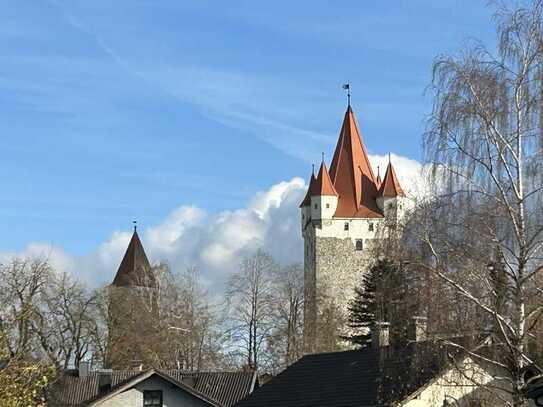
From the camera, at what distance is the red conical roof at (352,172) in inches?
4550

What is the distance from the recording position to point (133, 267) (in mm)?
108188

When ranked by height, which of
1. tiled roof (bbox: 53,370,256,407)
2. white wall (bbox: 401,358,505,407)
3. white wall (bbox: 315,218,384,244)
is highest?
white wall (bbox: 315,218,384,244)

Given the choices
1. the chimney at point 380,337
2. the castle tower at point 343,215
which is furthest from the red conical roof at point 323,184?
the chimney at point 380,337

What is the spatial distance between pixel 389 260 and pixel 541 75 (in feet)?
15.9

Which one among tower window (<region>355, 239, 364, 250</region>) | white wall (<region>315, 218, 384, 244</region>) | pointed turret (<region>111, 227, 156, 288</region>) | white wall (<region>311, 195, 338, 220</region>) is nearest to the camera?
pointed turret (<region>111, 227, 156, 288</region>)

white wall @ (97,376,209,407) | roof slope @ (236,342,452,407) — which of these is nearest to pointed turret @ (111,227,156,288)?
white wall @ (97,376,209,407)

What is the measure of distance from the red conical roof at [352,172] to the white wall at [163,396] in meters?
69.7

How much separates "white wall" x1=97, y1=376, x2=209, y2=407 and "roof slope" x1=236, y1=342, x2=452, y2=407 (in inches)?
255

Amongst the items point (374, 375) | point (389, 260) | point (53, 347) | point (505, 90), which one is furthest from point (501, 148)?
point (53, 347)

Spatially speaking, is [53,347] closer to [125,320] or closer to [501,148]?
[125,320]

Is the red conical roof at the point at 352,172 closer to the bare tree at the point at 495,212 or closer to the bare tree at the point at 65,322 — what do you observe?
the bare tree at the point at 65,322

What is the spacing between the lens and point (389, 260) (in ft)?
82.3

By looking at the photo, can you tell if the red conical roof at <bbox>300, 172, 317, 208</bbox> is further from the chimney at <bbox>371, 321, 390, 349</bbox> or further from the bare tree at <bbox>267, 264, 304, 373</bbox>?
the chimney at <bbox>371, 321, 390, 349</bbox>

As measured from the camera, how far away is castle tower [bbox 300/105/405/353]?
108m
